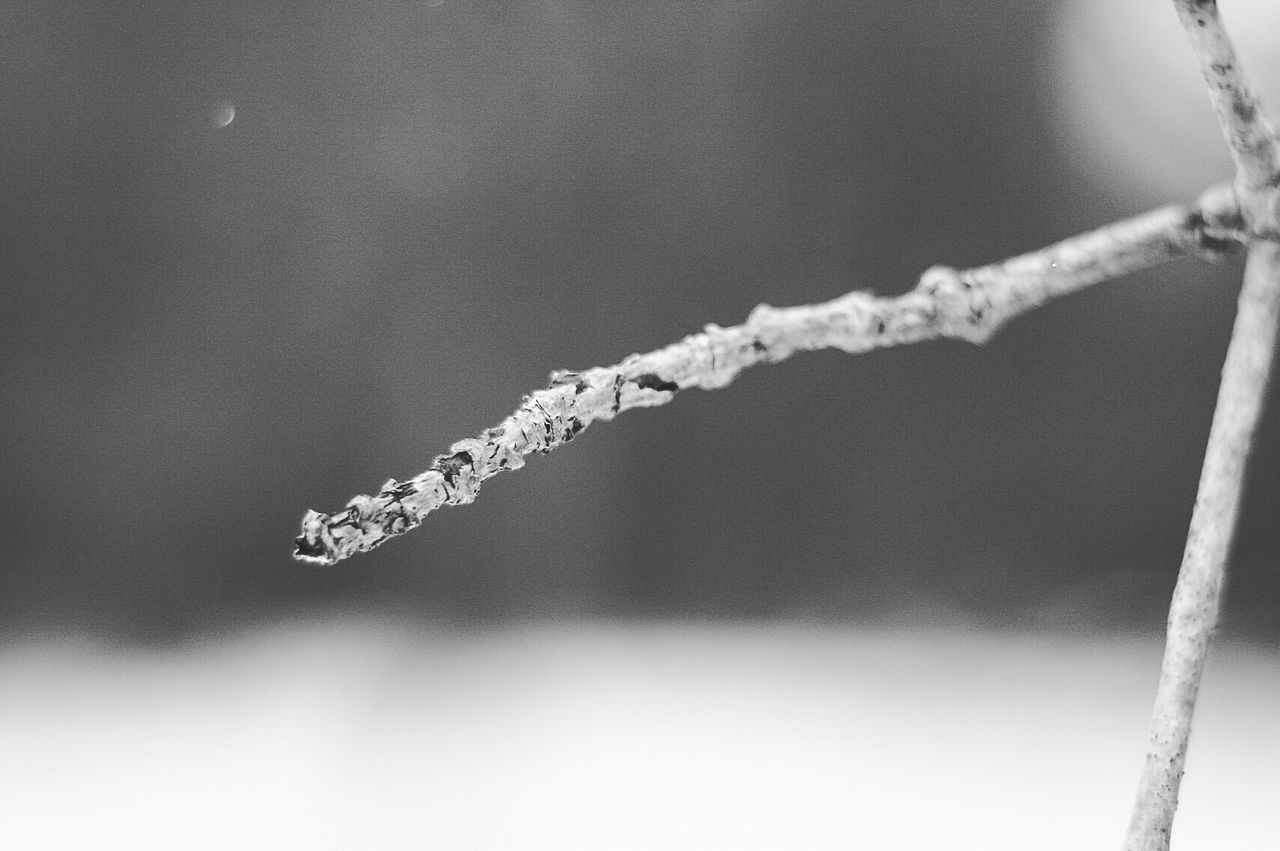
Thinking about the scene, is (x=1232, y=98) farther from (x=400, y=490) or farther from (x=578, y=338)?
(x=578, y=338)

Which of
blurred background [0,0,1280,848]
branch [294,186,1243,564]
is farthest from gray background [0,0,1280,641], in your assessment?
branch [294,186,1243,564]

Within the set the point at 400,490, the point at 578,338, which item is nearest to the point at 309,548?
the point at 400,490

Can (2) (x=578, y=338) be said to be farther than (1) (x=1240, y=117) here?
Yes

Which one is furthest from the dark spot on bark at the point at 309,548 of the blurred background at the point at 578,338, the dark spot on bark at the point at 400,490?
the blurred background at the point at 578,338

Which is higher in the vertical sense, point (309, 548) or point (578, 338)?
point (578, 338)

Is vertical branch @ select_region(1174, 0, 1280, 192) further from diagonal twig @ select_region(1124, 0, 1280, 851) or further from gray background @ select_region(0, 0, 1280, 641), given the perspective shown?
gray background @ select_region(0, 0, 1280, 641)

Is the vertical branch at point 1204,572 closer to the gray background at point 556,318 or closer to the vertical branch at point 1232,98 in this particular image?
the vertical branch at point 1232,98

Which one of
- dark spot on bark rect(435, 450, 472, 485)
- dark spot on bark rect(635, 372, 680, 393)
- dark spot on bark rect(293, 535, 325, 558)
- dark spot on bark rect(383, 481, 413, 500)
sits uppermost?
dark spot on bark rect(635, 372, 680, 393)
